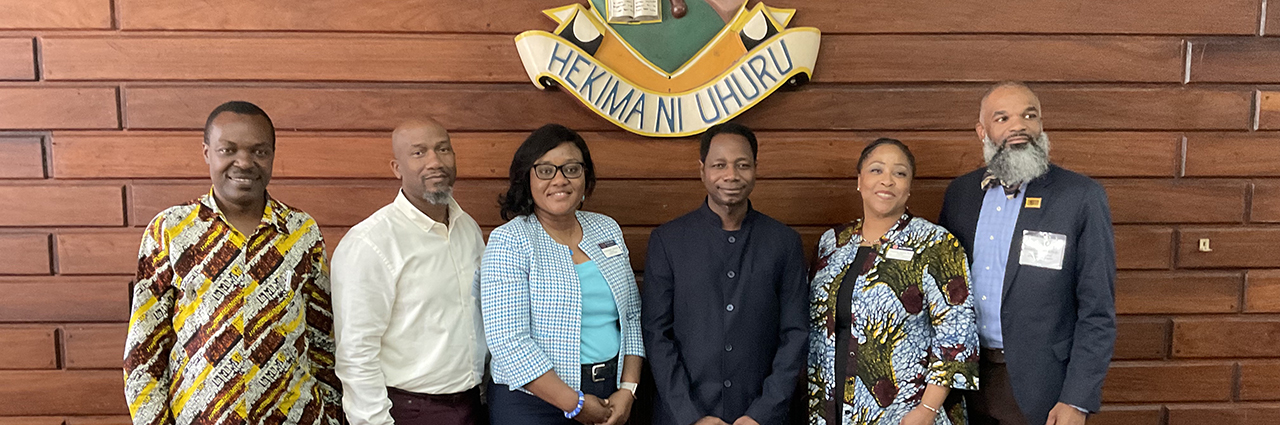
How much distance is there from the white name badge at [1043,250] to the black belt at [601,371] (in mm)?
1220

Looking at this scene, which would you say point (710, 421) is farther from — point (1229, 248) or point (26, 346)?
point (26, 346)

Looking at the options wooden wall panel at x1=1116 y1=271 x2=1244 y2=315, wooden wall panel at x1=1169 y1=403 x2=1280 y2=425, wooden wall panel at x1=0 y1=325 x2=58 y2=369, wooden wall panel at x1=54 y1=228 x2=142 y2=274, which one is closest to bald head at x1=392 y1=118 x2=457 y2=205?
wooden wall panel at x1=54 y1=228 x2=142 y2=274

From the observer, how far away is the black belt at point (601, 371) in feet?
6.37

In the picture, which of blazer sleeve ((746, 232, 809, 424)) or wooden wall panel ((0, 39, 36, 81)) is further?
wooden wall panel ((0, 39, 36, 81))

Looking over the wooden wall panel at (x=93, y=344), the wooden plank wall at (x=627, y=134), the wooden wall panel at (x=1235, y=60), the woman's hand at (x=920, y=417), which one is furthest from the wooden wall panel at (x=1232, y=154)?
the wooden wall panel at (x=93, y=344)

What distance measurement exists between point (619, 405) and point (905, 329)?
0.82 metres

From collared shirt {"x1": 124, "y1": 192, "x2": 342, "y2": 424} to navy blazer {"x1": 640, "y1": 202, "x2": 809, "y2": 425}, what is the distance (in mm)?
994

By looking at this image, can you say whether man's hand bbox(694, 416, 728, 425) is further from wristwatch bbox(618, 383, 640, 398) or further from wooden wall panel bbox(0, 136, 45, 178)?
wooden wall panel bbox(0, 136, 45, 178)

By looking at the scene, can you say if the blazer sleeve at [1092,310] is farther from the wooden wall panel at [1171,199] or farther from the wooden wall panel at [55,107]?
the wooden wall panel at [55,107]

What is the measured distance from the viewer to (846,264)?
2.04m

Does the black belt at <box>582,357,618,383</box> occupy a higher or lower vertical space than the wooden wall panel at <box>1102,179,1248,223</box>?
lower

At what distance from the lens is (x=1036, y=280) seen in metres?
2.02

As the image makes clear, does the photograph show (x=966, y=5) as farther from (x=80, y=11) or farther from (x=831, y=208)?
(x=80, y=11)

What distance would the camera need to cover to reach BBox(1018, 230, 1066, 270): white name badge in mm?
2010
